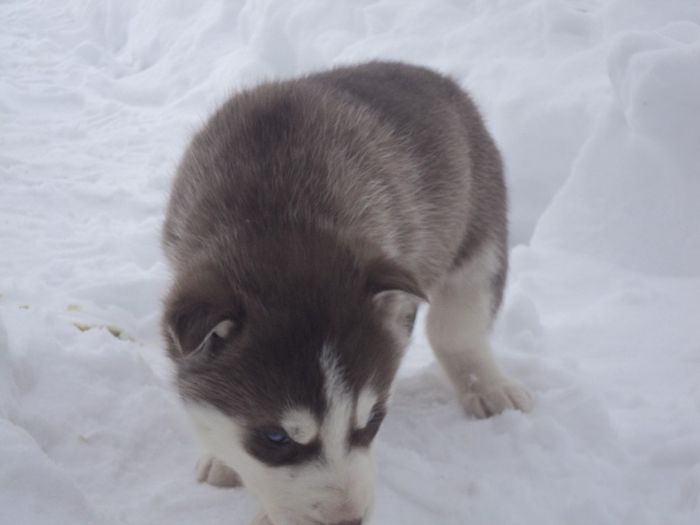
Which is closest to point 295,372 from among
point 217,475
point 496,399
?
point 217,475

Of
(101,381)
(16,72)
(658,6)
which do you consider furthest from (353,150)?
(16,72)

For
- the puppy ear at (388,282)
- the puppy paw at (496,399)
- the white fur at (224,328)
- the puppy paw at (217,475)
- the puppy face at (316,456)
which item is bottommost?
the puppy paw at (496,399)

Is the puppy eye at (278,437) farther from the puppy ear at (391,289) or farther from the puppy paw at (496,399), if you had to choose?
the puppy paw at (496,399)

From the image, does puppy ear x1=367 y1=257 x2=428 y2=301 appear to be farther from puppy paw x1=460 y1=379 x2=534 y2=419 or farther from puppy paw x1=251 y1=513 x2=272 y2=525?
puppy paw x1=460 y1=379 x2=534 y2=419

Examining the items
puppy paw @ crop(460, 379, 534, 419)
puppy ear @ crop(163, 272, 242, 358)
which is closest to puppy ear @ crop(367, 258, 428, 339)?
puppy ear @ crop(163, 272, 242, 358)

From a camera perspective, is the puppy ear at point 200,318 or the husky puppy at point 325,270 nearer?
the puppy ear at point 200,318

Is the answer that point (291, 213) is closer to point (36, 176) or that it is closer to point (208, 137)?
point (208, 137)

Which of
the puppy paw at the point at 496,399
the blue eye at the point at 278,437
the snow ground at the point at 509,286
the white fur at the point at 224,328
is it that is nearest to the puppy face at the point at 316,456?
the blue eye at the point at 278,437

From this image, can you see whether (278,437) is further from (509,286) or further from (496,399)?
(509,286)
